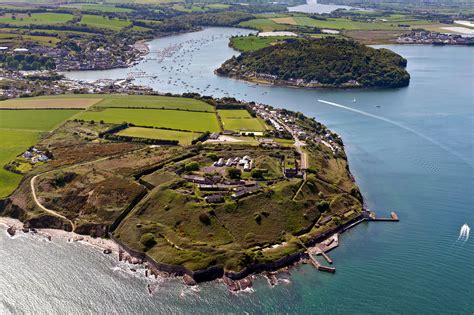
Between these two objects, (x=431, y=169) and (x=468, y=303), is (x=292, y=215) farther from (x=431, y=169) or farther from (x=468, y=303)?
(x=431, y=169)

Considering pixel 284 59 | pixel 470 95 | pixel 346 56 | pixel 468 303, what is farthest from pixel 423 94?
pixel 468 303

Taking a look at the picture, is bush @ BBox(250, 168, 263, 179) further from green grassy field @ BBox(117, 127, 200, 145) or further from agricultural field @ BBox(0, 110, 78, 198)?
agricultural field @ BBox(0, 110, 78, 198)

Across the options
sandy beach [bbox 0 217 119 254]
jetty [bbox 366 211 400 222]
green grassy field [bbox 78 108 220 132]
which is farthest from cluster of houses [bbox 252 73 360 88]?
sandy beach [bbox 0 217 119 254]

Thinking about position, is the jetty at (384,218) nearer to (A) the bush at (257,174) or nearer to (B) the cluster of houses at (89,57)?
(A) the bush at (257,174)

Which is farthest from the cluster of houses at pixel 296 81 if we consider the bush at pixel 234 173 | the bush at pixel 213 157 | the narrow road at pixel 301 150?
the bush at pixel 234 173

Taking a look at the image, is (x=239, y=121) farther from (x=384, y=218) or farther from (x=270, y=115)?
(x=384, y=218)

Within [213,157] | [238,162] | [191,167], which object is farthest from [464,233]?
[191,167]

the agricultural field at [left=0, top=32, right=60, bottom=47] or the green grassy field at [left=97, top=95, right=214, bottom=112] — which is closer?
Answer: the green grassy field at [left=97, top=95, right=214, bottom=112]
